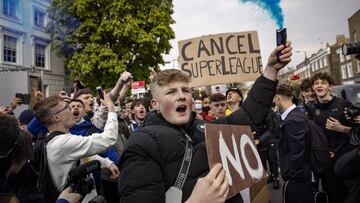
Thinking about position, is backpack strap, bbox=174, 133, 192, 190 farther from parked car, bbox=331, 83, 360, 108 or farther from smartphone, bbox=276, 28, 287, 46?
parked car, bbox=331, 83, 360, 108

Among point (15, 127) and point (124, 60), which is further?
point (124, 60)

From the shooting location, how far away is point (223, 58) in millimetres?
5609

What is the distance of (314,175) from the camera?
3.82m

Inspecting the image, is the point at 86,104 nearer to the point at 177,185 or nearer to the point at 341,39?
the point at 177,185

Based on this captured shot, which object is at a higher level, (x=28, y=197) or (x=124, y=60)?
(x=124, y=60)

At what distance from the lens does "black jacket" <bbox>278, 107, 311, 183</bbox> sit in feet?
12.0

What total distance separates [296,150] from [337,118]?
1.25 meters

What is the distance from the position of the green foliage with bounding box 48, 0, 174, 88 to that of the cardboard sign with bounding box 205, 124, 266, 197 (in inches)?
832

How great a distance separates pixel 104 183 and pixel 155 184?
8.79 feet

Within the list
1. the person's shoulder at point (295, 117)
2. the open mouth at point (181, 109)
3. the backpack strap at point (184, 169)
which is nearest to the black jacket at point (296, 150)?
the person's shoulder at point (295, 117)

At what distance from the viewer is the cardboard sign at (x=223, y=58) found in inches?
216

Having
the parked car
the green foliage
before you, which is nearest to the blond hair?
the parked car

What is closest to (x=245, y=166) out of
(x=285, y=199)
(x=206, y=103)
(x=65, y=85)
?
(x=285, y=199)

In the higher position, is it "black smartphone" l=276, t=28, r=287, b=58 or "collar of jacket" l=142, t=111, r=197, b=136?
"black smartphone" l=276, t=28, r=287, b=58
